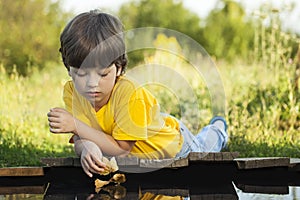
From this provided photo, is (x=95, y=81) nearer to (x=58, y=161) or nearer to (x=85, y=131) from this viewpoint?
(x=85, y=131)

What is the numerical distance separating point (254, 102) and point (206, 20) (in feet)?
46.1

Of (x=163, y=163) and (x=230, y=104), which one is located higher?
(x=230, y=104)

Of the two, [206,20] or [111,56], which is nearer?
[111,56]

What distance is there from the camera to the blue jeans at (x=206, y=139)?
13.6 feet

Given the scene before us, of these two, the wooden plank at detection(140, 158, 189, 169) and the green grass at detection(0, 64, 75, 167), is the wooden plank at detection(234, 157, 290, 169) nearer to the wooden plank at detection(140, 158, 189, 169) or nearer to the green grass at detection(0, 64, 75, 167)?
the wooden plank at detection(140, 158, 189, 169)

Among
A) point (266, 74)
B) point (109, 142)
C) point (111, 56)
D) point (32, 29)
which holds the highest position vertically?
point (32, 29)

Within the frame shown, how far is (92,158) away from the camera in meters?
3.28

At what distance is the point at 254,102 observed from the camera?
22.0 ft

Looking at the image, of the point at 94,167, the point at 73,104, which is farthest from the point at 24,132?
the point at 94,167

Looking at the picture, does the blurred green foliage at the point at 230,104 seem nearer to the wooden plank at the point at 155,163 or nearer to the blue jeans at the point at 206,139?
the blue jeans at the point at 206,139

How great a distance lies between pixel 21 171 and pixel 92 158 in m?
0.64

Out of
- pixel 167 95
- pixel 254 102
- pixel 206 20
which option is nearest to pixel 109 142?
pixel 254 102

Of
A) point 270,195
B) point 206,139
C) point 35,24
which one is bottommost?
point 270,195

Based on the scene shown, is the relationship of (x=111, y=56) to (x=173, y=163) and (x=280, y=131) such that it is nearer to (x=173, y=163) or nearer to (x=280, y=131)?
(x=173, y=163)
